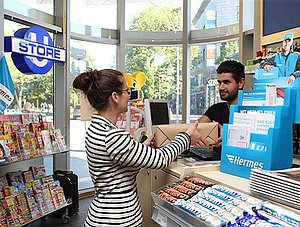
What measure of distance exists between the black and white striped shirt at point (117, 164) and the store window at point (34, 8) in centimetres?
340

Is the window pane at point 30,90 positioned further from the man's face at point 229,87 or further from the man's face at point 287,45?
the man's face at point 287,45

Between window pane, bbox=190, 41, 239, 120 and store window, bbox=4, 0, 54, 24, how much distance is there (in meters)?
2.60

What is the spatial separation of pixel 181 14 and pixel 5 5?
324 cm

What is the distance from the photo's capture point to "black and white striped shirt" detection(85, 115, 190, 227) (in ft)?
5.80

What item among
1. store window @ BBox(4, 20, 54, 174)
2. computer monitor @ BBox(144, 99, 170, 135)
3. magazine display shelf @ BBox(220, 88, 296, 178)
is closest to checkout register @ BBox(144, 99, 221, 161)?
computer monitor @ BBox(144, 99, 170, 135)

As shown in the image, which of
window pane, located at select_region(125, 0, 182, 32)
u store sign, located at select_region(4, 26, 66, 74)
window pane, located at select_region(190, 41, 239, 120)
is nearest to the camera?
u store sign, located at select_region(4, 26, 66, 74)

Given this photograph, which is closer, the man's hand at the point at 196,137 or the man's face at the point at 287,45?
the man's face at the point at 287,45

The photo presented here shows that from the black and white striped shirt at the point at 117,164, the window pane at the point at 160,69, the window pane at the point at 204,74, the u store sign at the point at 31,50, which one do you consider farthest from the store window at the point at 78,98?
the black and white striped shirt at the point at 117,164

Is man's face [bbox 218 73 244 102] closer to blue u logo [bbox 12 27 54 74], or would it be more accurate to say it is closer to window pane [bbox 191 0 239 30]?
blue u logo [bbox 12 27 54 74]

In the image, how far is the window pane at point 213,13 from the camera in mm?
6227

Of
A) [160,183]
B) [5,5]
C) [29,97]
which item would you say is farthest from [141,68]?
[160,183]

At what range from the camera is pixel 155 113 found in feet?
8.64

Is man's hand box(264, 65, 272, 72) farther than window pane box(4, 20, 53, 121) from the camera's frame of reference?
No

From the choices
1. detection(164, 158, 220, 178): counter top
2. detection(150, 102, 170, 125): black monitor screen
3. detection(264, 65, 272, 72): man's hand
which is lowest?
detection(164, 158, 220, 178): counter top
